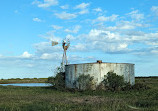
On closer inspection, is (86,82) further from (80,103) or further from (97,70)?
(80,103)

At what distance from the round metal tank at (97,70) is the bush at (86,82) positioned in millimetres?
459

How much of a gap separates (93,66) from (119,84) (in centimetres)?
389

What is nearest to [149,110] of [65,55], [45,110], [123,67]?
[45,110]

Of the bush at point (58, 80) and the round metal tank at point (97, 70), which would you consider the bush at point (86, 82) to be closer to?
the round metal tank at point (97, 70)

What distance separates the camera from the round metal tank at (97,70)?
27.6m

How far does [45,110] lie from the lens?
11859 mm

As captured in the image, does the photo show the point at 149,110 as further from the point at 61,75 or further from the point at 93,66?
the point at 61,75

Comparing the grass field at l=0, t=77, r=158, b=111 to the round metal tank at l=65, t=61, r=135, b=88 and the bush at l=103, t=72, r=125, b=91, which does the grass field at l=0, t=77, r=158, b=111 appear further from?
the round metal tank at l=65, t=61, r=135, b=88

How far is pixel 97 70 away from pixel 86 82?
80.3 inches

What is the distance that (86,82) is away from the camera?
27.5m

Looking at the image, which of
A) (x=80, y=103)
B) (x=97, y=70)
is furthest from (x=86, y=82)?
(x=80, y=103)

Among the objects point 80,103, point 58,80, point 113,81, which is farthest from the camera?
point 58,80

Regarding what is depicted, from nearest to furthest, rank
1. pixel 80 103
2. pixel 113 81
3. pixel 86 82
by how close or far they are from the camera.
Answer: pixel 80 103 → pixel 113 81 → pixel 86 82

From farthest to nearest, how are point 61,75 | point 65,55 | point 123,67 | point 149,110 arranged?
point 65,55 → point 61,75 → point 123,67 → point 149,110
